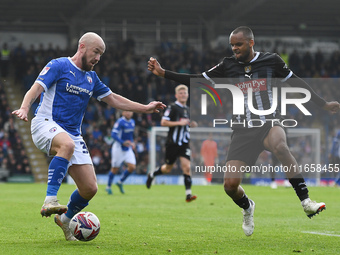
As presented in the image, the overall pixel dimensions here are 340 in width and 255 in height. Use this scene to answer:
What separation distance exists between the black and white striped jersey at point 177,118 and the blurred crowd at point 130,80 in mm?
11965

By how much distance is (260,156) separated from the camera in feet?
86.6

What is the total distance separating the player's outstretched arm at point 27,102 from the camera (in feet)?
19.5

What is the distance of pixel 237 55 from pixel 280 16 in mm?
30655

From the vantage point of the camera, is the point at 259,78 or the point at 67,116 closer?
the point at 67,116

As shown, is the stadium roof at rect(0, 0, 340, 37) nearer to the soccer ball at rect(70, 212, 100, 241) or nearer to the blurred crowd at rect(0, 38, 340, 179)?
the blurred crowd at rect(0, 38, 340, 179)

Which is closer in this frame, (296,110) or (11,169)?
(11,169)

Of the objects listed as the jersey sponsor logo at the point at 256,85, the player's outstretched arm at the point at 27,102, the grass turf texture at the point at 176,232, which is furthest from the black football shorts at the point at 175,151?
the player's outstretched arm at the point at 27,102

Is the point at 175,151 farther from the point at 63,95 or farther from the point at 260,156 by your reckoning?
the point at 260,156

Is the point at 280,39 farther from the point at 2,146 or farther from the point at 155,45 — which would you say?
the point at 2,146

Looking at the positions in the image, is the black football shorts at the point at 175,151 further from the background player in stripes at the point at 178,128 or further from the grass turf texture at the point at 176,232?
the grass turf texture at the point at 176,232

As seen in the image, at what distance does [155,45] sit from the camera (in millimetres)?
36344

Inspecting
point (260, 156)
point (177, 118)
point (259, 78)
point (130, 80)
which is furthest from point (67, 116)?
point (130, 80)

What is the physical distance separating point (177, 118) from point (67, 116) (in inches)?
307

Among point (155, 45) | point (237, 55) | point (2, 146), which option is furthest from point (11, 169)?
point (237, 55)
